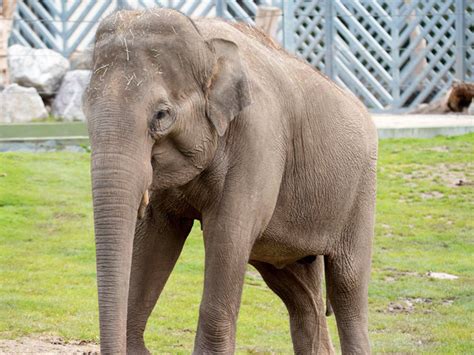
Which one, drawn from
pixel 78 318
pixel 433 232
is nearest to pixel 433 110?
pixel 433 232

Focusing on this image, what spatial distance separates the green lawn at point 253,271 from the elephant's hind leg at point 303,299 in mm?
1412

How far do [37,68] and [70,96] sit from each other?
0.60 meters

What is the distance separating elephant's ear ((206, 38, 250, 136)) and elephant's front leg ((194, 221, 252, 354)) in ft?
1.57

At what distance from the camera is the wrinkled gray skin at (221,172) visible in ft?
16.2

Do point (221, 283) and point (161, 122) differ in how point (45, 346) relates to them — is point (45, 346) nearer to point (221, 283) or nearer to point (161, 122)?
point (221, 283)

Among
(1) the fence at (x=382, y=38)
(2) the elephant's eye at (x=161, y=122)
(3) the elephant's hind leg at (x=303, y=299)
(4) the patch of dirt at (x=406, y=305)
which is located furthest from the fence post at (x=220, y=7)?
(2) the elephant's eye at (x=161, y=122)

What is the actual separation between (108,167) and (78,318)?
441 cm

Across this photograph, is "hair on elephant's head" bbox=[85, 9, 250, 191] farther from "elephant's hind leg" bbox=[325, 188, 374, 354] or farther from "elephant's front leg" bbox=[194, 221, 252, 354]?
"elephant's hind leg" bbox=[325, 188, 374, 354]

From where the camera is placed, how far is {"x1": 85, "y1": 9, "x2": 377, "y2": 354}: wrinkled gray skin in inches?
195

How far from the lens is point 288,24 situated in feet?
57.0

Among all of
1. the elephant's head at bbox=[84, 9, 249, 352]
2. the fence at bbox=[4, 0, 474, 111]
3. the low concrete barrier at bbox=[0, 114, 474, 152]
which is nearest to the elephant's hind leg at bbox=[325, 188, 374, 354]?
the elephant's head at bbox=[84, 9, 249, 352]

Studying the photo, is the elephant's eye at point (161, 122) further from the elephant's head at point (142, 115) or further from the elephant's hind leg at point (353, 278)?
the elephant's hind leg at point (353, 278)

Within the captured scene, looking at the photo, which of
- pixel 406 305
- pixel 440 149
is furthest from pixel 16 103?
pixel 406 305

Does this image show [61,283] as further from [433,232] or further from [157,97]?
[157,97]
